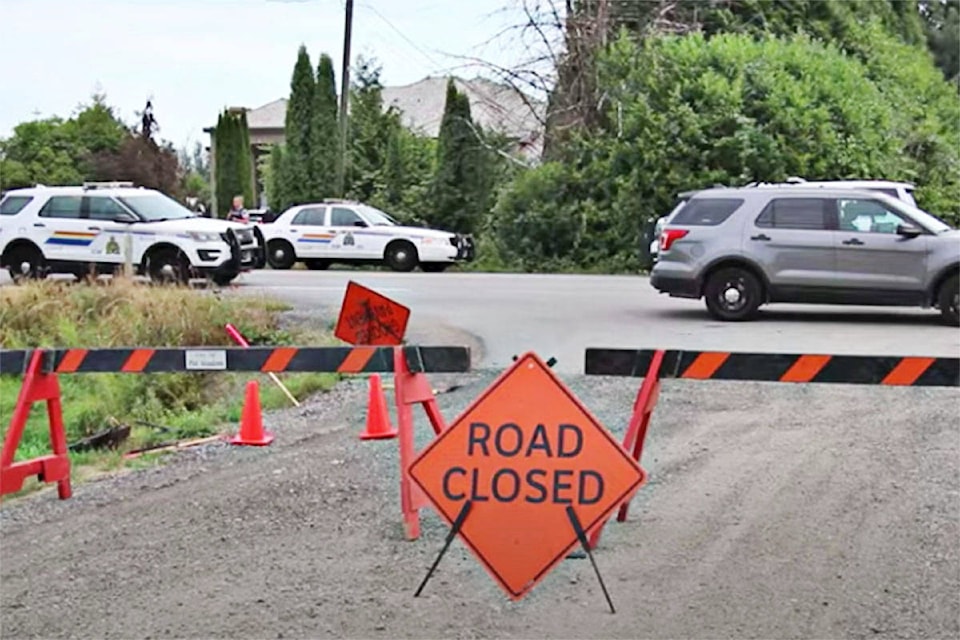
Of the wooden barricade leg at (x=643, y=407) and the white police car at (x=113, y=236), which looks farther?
the white police car at (x=113, y=236)

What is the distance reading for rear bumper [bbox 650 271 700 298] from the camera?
16812 millimetres

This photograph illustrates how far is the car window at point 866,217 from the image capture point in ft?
52.4

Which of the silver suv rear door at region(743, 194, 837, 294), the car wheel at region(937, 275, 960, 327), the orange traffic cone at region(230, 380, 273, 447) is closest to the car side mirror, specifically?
the car wheel at region(937, 275, 960, 327)

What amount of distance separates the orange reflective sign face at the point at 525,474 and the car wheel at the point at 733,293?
37.7 feet

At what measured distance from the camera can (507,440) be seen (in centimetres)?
554

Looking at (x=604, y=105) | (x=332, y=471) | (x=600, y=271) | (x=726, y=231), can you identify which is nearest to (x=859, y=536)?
(x=332, y=471)

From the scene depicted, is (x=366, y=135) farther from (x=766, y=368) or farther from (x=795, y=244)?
(x=766, y=368)

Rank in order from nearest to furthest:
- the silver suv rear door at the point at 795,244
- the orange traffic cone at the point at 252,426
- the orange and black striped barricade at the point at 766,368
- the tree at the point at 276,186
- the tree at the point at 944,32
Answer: the orange and black striped barricade at the point at 766,368, the orange traffic cone at the point at 252,426, the silver suv rear door at the point at 795,244, the tree at the point at 276,186, the tree at the point at 944,32

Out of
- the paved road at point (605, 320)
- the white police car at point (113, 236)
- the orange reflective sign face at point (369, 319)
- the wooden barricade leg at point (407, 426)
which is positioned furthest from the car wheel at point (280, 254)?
the wooden barricade leg at point (407, 426)

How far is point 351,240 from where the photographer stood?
2736 centimetres

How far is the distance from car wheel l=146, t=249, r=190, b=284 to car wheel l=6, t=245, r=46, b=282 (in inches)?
81.0

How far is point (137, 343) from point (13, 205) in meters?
10.2

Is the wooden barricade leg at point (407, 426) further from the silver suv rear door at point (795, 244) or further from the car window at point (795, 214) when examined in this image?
the car window at point (795, 214)

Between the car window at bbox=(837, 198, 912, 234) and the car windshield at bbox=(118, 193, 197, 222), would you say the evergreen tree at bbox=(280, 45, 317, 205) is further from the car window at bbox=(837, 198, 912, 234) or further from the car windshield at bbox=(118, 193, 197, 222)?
the car window at bbox=(837, 198, 912, 234)
